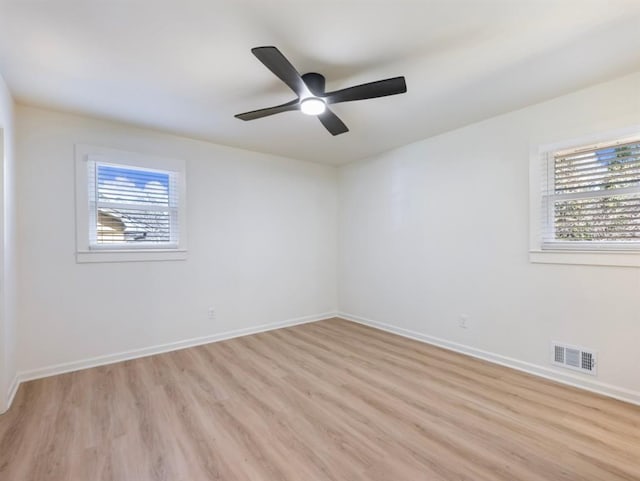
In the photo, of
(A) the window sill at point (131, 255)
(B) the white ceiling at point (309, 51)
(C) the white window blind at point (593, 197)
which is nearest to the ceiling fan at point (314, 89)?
(B) the white ceiling at point (309, 51)

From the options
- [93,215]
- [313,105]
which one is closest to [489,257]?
[313,105]

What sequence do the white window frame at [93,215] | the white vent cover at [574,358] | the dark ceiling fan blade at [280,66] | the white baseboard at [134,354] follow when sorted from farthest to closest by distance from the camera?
the white window frame at [93,215], the white baseboard at [134,354], the white vent cover at [574,358], the dark ceiling fan blade at [280,66]

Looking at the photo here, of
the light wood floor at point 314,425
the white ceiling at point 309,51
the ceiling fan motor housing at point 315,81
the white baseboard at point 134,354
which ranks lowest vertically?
the light wood floor at point 314,425

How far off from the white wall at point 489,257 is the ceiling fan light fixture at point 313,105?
6.27 ft

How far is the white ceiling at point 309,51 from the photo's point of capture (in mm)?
1715

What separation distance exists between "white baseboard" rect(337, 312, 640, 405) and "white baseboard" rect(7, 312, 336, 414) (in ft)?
5.41

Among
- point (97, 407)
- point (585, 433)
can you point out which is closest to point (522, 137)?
point (585, 433)

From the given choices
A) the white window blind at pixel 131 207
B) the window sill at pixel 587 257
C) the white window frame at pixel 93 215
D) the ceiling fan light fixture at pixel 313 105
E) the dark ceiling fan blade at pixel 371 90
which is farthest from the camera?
the white window blind at pixel 131 207

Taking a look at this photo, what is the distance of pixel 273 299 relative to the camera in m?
4.49

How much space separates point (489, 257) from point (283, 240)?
8.67 feet

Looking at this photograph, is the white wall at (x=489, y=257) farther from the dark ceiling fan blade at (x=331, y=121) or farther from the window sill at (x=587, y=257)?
the dark ceiling fan blade at (x=331, y=121)

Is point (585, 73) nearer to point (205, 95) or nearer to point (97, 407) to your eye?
point (205, 95)

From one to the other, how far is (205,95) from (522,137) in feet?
9.45

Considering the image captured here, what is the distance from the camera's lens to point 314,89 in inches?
89.0
